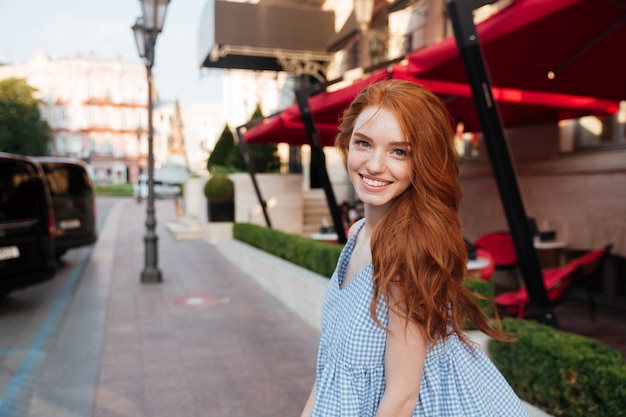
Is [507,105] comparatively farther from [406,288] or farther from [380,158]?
[406,288]

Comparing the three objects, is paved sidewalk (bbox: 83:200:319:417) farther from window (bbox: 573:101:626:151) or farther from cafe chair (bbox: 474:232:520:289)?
window (bbox: 573:101:626:151)

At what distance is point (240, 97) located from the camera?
33.1 m

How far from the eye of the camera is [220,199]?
1498 cm

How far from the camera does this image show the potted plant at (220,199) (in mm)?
14961

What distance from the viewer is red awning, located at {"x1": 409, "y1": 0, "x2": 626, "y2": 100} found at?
4.05m

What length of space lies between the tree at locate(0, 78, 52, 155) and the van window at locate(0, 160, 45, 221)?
2308 inches

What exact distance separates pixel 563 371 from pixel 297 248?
5.12 m

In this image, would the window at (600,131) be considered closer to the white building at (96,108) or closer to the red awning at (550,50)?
the red awning at (550,50)

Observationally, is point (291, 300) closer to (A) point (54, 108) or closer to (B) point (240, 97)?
(B) point (240, 97)

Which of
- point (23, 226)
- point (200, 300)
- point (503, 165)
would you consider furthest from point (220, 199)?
point (503, 165)

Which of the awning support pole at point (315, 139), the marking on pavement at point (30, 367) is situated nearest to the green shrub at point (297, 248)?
the awning support pole at point (315, 139)

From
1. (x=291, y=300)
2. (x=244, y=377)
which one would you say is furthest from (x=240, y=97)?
(x=244, y=377)

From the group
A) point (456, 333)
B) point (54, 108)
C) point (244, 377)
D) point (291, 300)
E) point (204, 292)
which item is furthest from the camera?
point (54, 108)

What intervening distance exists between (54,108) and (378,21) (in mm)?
78712
